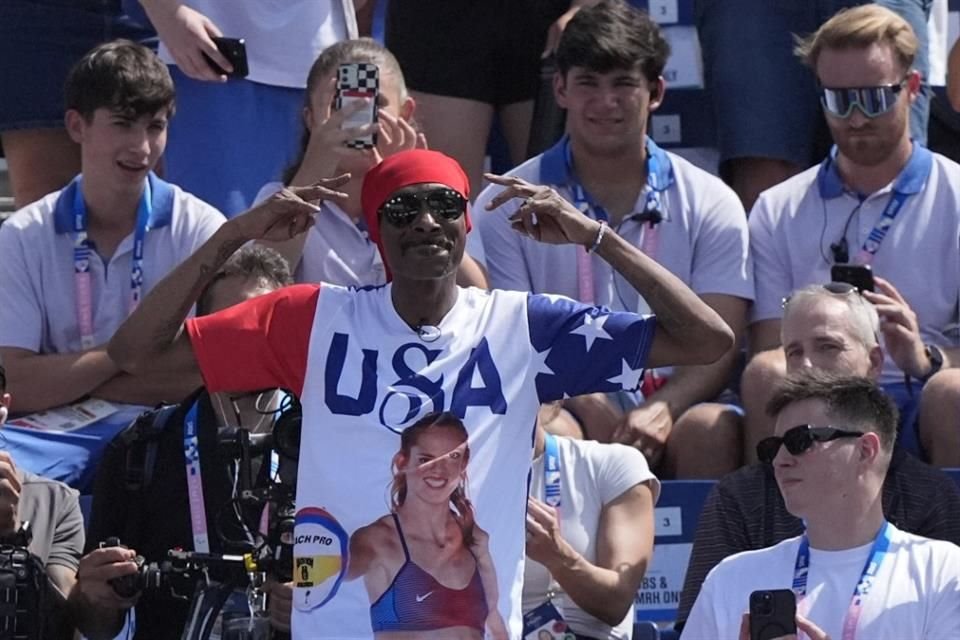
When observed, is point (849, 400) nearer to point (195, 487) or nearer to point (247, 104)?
point (195, 487)

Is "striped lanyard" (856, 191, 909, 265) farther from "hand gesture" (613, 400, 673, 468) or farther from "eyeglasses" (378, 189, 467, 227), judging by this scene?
"eyeglasses" (378, 189, 467, 227)

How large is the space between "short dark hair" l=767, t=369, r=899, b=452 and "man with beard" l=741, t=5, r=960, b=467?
1463mm

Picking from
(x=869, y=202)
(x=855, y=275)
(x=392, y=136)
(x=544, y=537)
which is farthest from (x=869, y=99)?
(x=544, y=537)

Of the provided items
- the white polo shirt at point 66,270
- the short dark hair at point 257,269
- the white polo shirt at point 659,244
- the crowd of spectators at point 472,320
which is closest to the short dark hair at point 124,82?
the crowd of spectators at point 472,320

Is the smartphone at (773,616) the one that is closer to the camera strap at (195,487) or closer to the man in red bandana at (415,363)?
the man in red bandana at (415,363)

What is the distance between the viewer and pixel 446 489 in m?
4.82

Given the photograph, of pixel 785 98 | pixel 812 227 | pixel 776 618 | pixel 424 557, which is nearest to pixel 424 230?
pixel 424 557

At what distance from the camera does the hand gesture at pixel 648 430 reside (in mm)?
6500

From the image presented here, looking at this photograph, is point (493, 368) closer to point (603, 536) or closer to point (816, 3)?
point (603, 536)

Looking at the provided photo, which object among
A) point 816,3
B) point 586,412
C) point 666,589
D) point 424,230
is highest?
point 816,3

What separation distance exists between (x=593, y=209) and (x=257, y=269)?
1.45 meters

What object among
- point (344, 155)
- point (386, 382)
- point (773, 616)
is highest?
point (344, 155)

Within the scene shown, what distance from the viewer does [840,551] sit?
5125 millimetres

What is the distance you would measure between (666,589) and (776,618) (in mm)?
1810
